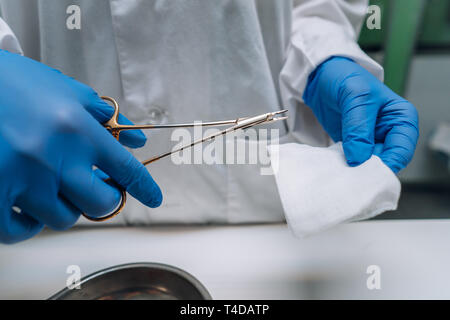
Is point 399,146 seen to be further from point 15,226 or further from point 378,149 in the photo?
point 15,226

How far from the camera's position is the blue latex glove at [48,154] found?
1.06 ft

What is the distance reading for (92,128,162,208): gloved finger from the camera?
0.37m

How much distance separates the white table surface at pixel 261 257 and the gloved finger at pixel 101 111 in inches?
9.3

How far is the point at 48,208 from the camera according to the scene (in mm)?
345

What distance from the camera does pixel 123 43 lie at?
500mm

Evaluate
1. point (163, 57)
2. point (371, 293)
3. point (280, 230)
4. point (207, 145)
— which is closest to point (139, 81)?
point (163, 57)

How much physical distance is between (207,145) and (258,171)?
0.38 feet

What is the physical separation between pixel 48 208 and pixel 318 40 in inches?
20.6

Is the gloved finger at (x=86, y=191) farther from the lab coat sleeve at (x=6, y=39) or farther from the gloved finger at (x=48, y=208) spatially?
the lab coat sleeve at (x=6, y=39)

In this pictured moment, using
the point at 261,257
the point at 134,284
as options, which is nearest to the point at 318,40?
the point at 261,257

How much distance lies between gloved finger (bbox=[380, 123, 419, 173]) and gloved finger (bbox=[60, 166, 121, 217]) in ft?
1.28

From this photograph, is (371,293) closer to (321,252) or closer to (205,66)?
(321,252)

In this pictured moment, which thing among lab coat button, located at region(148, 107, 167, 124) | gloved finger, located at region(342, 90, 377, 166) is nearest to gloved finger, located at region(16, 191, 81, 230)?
lab coat button, located at region(148, 107, 167, 124)

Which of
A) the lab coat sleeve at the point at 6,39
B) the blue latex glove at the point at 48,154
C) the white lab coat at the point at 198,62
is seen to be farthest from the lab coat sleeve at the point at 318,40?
the lab coat sleeve at the point at 6,39
